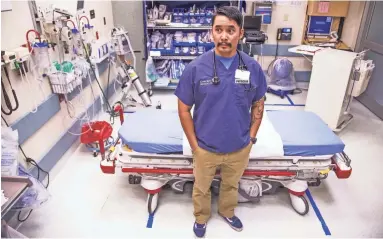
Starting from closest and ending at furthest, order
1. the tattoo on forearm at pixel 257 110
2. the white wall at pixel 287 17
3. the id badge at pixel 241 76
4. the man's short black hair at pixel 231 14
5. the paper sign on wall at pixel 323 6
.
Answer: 1. the man's short black hair at pixel 231 14
2. the id badge at pixel 241 76
3. the tattoo on forearm at pixel 257 110
4. the paper sign on wall at pixel 323 6
5. the white wall at pixel 287 17

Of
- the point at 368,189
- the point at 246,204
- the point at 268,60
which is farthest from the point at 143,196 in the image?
the point at 268,60

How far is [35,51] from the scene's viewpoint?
2457 mm

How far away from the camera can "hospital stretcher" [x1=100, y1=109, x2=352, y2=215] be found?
86.9 inches

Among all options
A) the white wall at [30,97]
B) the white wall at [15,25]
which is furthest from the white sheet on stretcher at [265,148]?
the white wall at [15,25]

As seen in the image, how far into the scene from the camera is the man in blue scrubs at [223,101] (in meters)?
1.64

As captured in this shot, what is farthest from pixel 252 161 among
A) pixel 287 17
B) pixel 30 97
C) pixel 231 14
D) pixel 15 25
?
pixel 287 17

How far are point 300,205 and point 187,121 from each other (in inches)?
51.6

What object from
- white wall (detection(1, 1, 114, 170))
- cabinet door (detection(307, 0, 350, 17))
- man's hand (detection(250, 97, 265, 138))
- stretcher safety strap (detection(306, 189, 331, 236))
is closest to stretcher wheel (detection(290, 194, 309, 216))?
stretcher safety strap (detection(306, 189, 331, 236))

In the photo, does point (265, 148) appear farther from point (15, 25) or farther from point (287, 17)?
point (287, 17)

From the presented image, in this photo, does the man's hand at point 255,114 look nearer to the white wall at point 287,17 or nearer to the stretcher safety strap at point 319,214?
the stretcher safety strap at point 319,214

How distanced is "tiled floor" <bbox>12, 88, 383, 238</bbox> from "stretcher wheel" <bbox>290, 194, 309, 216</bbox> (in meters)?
0.05

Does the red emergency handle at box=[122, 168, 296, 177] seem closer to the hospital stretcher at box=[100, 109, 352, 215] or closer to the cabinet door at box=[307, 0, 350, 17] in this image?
the hospital stretcher at box=[100, 109, 352, 215]

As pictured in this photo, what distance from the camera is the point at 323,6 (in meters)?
4.53

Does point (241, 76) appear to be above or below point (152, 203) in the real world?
above
